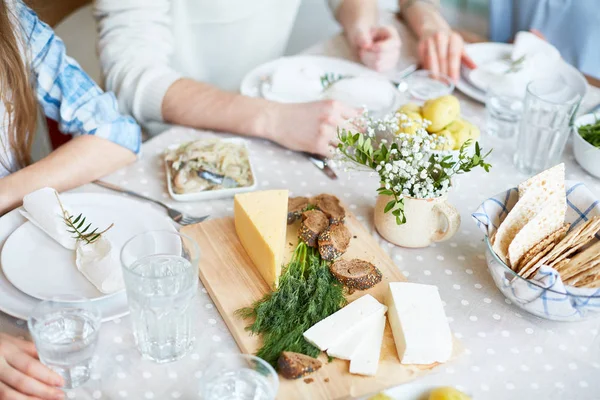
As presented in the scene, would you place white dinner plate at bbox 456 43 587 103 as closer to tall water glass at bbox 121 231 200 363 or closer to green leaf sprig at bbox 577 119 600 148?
green leaf sprig at bbox 577 119 600 148

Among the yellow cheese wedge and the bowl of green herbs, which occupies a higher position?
the yellow cheese wedge

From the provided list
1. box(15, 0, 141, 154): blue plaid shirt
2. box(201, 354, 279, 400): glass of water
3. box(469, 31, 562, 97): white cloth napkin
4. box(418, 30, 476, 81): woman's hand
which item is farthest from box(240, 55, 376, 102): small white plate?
box(201, 354, 279, 400): glass of water

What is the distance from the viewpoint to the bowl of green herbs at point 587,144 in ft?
4.63

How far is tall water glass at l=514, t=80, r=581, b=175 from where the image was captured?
1.39m

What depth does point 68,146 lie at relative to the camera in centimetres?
135

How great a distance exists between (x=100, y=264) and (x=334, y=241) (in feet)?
1.36

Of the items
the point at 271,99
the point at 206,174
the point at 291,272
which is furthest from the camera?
the point at 271,99

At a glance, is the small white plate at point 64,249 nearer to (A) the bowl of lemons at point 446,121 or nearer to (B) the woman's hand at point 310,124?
(B) the woman's hand at point 310,124

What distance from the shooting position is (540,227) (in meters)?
1.08

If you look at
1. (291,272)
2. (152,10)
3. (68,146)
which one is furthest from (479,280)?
(152,10)

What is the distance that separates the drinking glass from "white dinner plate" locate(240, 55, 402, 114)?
0.24 m

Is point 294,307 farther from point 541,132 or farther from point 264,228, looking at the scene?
point 541,132

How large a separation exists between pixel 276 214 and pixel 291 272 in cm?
12

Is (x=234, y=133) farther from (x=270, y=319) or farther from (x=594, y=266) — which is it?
(x=594, y=266)
